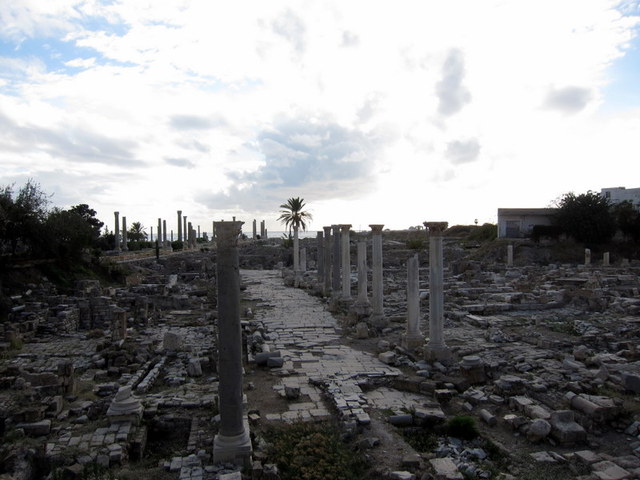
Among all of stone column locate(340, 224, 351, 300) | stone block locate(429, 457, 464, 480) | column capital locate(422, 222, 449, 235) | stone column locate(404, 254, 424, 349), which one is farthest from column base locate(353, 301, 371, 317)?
stone block locate(429, 457, 464, 480)

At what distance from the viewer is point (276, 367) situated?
479 inches

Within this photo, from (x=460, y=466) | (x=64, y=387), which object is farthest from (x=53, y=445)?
→ (x=460, y=466)

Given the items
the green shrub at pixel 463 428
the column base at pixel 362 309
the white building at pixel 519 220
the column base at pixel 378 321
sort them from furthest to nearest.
Answer: the white building at pixel 519 220, the column base at pixel 362 309, the column base at pixel 378 321, the green shrub at pixel 463 428

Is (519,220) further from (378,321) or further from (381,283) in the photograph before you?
(378,321)

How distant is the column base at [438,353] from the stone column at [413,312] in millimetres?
1151

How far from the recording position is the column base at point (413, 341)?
1331 cm

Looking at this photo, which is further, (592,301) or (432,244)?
(592,301)

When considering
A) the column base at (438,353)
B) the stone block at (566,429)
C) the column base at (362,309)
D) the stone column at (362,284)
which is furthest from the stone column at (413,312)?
the stone block at (566,429)

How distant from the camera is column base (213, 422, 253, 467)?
7.04 metres

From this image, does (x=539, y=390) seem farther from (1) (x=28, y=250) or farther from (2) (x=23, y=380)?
(1) (x=28, y=250)

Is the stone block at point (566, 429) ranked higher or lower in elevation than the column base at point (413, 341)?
lower

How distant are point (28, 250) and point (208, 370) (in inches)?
806

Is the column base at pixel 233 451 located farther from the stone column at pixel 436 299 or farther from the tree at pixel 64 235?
the tree at pixel 64 235

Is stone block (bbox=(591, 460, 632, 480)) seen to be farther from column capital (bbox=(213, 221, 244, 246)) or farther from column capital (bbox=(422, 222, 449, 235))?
column capital (bbox=(422, 222, 449, 235))
